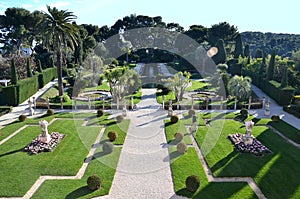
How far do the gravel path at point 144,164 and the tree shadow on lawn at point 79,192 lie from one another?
1278 mm

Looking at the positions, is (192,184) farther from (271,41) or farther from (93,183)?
(271,41)

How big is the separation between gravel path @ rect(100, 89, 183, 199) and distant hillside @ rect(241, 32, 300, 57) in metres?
102

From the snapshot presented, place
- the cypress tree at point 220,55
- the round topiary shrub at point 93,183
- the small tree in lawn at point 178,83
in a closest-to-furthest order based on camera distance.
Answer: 1. the round topiary shrub at point 93,183
2. the small tree in lawn at point 178,83
3. the cypress tree at point 220,55

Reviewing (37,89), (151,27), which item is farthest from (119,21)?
(37,89)

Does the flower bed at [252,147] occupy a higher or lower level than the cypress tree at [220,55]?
lower

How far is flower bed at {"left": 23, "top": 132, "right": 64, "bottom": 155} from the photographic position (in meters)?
17.7

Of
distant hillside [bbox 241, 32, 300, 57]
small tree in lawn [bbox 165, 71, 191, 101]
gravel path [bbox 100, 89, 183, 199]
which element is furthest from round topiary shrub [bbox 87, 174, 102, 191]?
distant hillside [bbox 241, 32, 300, 57]

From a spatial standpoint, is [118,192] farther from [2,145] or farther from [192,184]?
[2,145]

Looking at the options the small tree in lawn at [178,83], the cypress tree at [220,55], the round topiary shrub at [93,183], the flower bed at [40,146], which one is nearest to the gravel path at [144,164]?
the round topiary shrub at [93,183]

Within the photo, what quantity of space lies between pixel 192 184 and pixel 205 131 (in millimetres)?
9235

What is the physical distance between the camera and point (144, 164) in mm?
16047

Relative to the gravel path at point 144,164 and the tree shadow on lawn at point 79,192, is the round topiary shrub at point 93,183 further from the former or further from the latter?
the gravel path at point 144,164

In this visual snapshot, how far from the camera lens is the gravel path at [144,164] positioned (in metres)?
13.1

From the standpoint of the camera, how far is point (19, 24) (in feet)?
193
